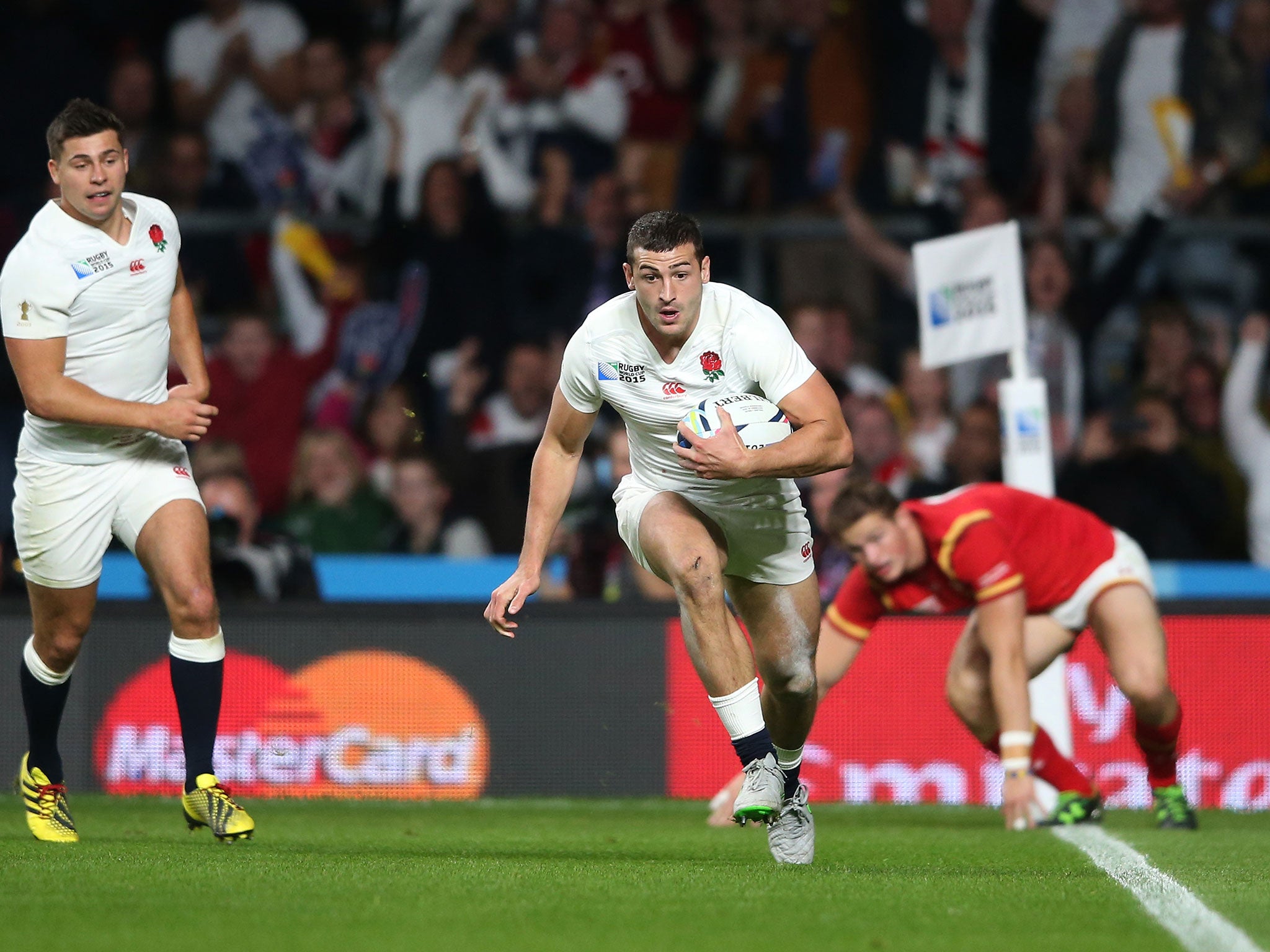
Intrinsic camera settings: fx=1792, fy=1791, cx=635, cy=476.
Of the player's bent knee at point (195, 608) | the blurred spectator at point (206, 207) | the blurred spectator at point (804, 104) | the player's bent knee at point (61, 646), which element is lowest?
the player's bent knee at point (61, 646)

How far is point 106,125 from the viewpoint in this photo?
6.16 meters

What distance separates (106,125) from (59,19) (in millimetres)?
7885

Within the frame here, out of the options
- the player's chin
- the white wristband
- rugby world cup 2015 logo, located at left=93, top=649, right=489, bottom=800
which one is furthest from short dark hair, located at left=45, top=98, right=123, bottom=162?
the white wristband

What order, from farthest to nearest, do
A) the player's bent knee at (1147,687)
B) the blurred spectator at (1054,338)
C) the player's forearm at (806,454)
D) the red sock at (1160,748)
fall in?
the blurred spectator at (1054,338)
the red sock at (1160,748)
the player's bent knee at (1147,687)
the player's forearm at (806,454)

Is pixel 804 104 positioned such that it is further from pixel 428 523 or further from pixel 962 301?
Answer: pixel 428 523

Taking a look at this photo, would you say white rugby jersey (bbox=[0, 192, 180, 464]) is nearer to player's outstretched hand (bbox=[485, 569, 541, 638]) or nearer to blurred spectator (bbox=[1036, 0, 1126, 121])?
player's outstretched hand (bbox=[485, 569, 541, 638])

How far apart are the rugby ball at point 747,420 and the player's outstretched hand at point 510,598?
0.80 m

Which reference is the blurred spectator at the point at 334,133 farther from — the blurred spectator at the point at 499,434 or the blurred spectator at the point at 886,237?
the blurred spectator at the point at 886,237

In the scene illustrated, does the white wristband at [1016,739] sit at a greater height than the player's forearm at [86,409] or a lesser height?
lesser

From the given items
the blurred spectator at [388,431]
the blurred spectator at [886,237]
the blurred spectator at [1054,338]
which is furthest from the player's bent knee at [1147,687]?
the blurred spectator at [388,431]

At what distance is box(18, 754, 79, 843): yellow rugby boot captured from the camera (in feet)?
21.1

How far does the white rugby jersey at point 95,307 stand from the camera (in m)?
6.15

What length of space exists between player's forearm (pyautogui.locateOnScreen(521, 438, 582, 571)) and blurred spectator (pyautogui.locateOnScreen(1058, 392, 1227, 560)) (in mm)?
5376

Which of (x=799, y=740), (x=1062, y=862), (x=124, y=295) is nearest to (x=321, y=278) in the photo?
(x=124, y=295)
